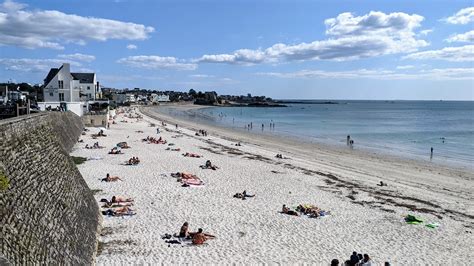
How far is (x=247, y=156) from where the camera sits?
35.5 m

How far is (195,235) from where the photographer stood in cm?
1441

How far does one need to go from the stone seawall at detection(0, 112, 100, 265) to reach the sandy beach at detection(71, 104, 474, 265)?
1322mm

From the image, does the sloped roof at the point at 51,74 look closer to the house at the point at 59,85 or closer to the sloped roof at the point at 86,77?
the house at the point at 59,85

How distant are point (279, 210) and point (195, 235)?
17.3 ft

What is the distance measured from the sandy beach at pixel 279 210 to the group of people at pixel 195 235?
8.9 inches

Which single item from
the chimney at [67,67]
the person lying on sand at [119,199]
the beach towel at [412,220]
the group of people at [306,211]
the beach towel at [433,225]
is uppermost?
the chimney at [67,67]

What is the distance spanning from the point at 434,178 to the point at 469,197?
6071mm

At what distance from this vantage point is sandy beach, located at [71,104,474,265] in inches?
546

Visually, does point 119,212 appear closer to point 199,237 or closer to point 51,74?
point 199,237

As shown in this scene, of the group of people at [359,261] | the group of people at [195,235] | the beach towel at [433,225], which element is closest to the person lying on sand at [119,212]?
the group of people at [195,235]

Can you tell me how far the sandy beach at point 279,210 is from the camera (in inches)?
546

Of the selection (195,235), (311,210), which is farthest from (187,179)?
(195,235)

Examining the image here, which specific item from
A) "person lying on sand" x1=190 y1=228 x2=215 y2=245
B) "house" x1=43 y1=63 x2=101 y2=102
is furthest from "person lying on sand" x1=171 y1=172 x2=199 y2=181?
"house" x1=43 y1=63 x2=101 y2=102

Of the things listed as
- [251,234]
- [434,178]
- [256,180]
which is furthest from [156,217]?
[434,178]
